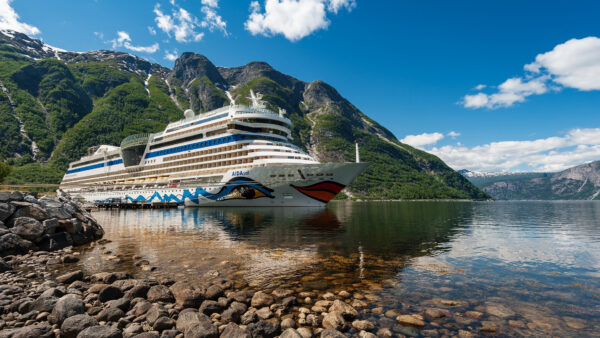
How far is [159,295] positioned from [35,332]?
281 centimetres

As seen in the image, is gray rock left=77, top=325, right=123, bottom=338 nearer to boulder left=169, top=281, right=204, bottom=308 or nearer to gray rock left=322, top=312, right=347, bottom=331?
boulder left=169, top=281, right=204, bottom=308

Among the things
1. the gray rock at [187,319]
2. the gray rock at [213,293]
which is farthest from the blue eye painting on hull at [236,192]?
the gray rock at [187,319]

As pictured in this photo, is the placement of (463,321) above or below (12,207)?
below

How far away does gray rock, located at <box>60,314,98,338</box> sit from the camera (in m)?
5.96

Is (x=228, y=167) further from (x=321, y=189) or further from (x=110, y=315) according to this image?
(x=110, y=315)

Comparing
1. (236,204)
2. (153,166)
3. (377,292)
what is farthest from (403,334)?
(153,166)

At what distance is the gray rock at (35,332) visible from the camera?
5.63m

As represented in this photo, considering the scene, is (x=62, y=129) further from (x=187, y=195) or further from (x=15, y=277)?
(x=15, y=277)

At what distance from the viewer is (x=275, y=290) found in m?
9.09

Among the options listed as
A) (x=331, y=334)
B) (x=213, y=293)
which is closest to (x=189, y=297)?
(x=213, y=293)

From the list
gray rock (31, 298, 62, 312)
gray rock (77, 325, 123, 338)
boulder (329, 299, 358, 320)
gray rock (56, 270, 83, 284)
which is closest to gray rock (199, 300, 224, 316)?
gray rock (77, 325, 123, 338)

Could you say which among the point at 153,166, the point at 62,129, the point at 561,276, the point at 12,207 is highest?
the point at 62,129

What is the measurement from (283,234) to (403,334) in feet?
52.5

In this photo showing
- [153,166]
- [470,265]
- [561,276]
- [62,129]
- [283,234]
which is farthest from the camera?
[62,129]
